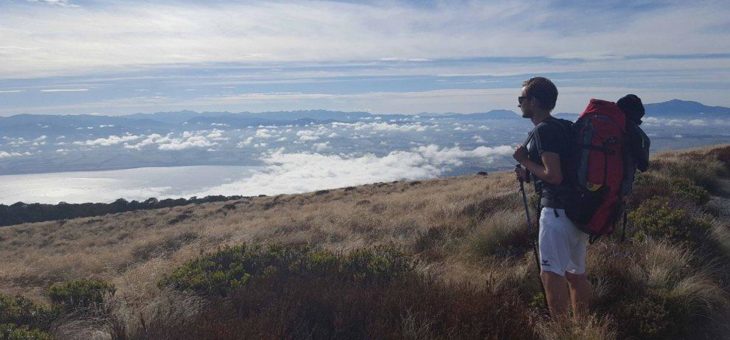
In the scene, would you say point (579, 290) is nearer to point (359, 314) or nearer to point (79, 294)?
point (359, 314)

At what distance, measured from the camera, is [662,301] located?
4137 mm

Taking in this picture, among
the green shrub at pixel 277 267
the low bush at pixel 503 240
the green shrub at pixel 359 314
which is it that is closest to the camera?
the green shrub at pixel 359 314

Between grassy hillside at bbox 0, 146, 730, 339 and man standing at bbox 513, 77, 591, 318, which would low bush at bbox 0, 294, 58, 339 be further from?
man standing at bbox 513, 77, 591, 318

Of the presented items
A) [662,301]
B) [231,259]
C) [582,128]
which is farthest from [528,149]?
[231,259]

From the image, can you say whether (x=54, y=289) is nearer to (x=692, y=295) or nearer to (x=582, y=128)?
(x=582, y=128)

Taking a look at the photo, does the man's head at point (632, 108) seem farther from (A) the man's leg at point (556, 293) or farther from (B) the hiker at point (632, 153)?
(A) the man's leg at point (556, 293)

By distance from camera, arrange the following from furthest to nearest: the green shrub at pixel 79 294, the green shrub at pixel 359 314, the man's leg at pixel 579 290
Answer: the green shrub at pixel 79 294, the man's leg at pixel 579 290, the green shrub at pixel 359 314

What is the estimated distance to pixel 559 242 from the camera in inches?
145

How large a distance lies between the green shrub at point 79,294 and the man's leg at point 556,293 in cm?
415

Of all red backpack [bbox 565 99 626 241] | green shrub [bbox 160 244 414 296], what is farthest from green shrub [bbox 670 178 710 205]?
red backpack [bbox 565 99 626 241]

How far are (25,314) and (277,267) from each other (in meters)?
2.29

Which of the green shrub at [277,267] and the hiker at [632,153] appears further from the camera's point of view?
the green shrub at [277,267]

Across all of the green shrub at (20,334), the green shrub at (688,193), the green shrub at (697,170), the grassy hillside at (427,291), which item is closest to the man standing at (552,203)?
the grassy hillside at (427,291)

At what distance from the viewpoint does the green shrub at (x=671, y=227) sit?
19.3 feet
